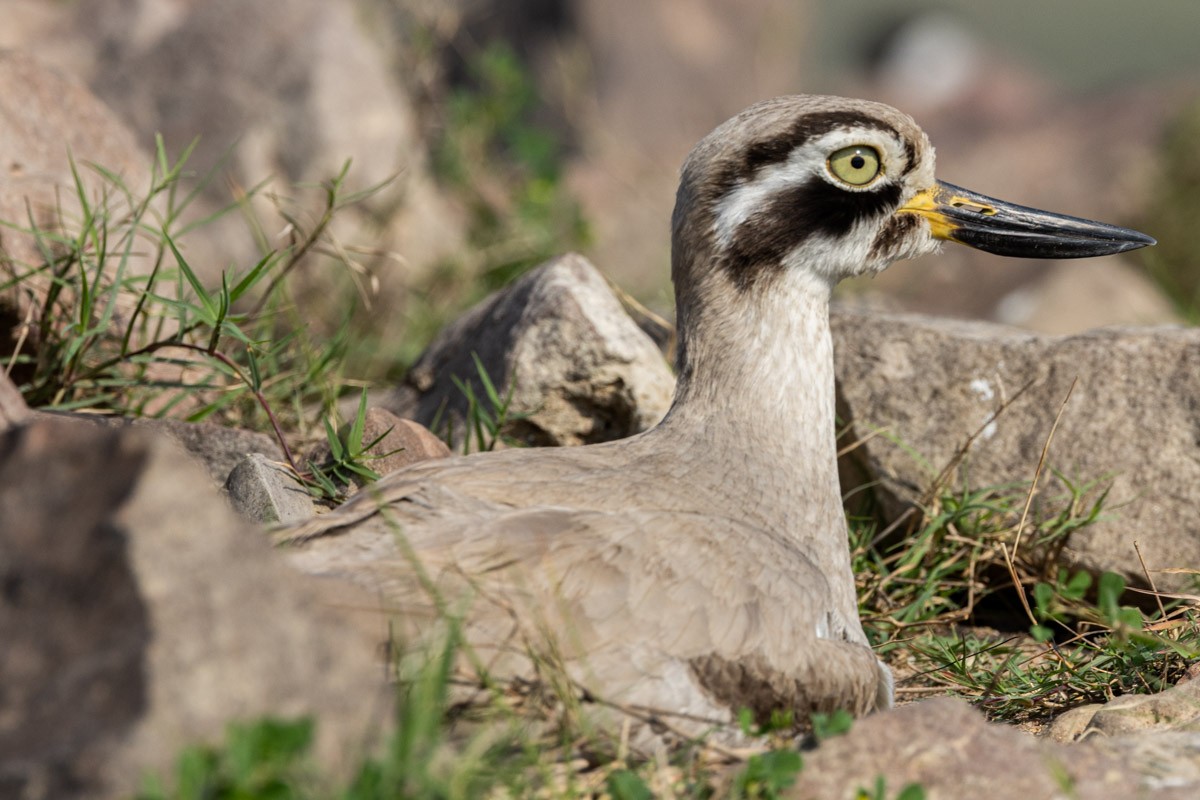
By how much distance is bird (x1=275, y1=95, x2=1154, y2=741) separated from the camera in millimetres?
3162

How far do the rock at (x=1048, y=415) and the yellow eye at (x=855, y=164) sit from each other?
1.21 metres

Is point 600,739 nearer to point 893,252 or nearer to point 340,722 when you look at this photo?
point 340,722

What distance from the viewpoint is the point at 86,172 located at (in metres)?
5.62

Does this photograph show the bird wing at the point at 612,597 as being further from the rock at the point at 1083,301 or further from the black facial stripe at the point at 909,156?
the rock at the point at 1083,301

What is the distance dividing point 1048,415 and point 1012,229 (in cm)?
87

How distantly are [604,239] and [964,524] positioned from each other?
572cm

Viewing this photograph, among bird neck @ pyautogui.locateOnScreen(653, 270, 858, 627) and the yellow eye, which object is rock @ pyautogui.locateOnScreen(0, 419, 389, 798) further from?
the yellow eye

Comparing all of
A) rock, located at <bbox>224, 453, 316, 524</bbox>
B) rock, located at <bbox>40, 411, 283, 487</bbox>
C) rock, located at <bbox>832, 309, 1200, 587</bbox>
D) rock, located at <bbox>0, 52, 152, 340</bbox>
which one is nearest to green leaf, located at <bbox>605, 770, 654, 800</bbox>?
rock, located at <bbox>224, 453, 316, 524</bbox>

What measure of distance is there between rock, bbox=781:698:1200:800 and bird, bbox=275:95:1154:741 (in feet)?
1.20

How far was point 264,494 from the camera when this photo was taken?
386 cm

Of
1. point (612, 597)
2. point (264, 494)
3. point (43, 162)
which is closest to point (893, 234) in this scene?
point (612, 597)

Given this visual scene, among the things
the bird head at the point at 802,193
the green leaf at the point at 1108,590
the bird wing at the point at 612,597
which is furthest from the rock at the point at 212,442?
the green leaf at the point at 1108,590

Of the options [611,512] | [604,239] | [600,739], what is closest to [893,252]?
[611,512]

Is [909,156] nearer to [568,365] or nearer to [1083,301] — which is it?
[568,365]
